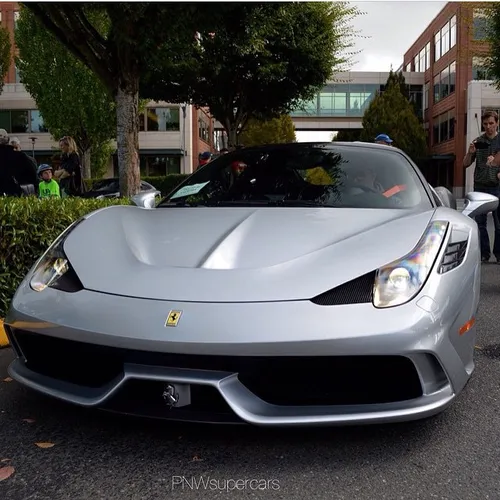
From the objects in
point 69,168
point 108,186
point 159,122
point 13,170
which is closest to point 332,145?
point 13,170

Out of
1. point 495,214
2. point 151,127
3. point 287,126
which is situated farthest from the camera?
point 287,126

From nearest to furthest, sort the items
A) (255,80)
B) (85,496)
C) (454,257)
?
(85,496)
(454,257)
(255,80)

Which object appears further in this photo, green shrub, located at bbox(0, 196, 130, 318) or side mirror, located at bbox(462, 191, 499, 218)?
green shrub, located at bbox(0, 196, 130, 318)

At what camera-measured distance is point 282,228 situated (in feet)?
8.15

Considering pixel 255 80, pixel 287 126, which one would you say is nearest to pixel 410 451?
pixel 255 80

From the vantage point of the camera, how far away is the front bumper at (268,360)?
185cm

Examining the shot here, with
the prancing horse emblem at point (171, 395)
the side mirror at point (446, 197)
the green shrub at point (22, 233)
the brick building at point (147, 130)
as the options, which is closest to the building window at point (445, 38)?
the brick building at point (147, 130)

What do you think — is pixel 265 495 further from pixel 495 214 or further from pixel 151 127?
pixel 151 127

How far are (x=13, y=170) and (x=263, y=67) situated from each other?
11.1 meters

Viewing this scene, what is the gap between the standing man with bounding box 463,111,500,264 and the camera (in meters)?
6.07

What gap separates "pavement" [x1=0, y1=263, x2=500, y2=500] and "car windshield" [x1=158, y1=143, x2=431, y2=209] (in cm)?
119

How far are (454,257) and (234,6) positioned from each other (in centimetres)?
521

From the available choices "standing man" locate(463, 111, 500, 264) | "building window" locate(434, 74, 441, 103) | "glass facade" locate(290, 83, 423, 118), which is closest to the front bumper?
"standing man" locate(463, 111, 500, 264)

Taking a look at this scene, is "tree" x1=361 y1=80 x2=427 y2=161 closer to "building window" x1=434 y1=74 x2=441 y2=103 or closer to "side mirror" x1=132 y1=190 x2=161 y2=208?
"building window" x1=434 y1=74 x2=441 y2=103
